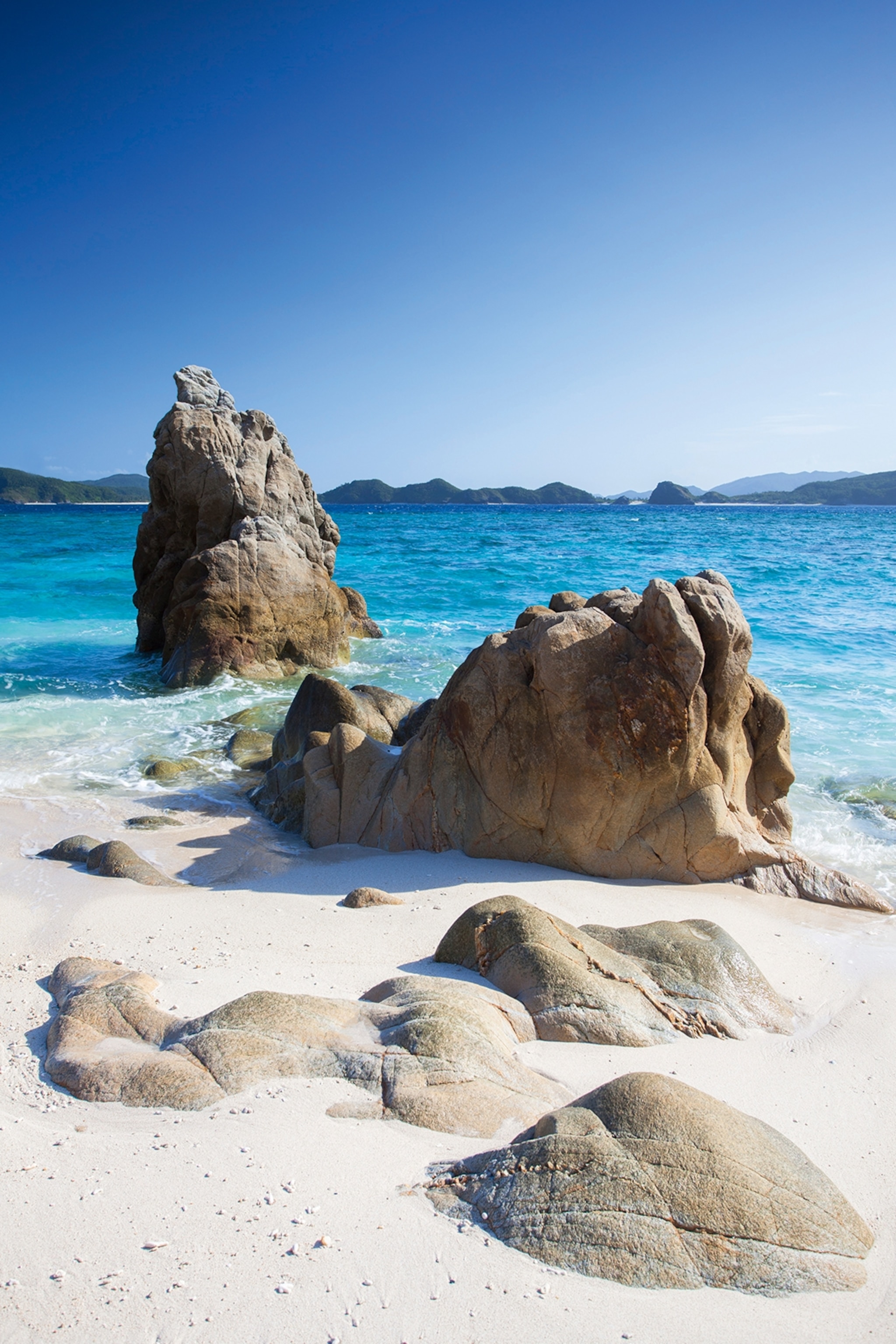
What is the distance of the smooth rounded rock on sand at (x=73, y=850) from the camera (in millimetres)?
6156

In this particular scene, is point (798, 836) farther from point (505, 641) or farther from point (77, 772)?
point (77, 772)

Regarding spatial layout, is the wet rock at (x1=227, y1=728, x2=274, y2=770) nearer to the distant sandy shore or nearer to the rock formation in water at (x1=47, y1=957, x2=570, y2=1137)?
the distant sandy shore

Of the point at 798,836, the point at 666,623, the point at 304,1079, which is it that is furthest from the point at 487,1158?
the point at 798,836

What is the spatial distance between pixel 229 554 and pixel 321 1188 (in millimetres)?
11888

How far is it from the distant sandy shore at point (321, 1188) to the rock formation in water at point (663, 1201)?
2.2 inches

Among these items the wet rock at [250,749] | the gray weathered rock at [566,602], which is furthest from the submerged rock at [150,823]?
the gray weathered rock at [566,602]

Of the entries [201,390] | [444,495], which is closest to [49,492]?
[444,495]

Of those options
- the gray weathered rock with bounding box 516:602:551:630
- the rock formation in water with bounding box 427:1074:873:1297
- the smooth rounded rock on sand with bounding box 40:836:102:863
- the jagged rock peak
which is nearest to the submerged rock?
the smooth rounded rock on sand with bounding box 40:836:102:863

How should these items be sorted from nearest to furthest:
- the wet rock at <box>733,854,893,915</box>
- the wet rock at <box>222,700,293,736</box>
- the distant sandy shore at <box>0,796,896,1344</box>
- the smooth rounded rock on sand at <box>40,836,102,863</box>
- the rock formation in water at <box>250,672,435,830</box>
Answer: the distant sandy shore at <box>0,796,896,1344</box> < the wet rock at <box>733,854,893,915</box> < the smooth rounded rock on sand at <box>40,836,102,863</box> < the rock formation in water at <box>250,672,435,830</box> < the wet rock at <box>222,700,293,736</box>

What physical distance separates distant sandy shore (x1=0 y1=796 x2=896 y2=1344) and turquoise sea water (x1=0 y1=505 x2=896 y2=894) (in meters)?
3.78

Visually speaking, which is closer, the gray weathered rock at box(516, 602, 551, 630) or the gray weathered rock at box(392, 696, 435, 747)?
the gray weathered rock at box(516, 602, 551, 630)

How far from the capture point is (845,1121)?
3.13 metres

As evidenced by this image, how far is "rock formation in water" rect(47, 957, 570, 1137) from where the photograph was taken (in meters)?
2.75

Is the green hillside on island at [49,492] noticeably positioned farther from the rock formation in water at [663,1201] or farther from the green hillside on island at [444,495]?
the rock formation in water at [663,1201]
